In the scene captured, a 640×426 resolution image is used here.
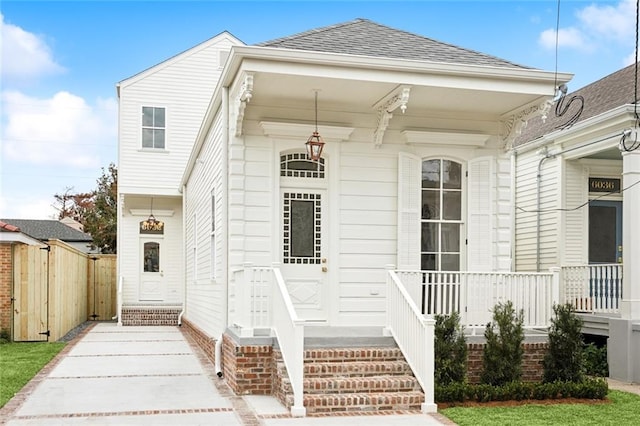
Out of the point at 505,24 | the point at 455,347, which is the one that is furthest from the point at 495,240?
the point at 505,24

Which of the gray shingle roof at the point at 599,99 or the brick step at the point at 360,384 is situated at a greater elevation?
the gray shingle roof at the point at 599,99

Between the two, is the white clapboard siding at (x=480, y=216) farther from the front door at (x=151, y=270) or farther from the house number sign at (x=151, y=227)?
the front door at (x=151, y=270)

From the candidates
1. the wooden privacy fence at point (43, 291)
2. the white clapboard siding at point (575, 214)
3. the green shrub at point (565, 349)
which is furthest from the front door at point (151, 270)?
the green shrub at point (565, 349)

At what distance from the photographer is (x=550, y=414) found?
744 cm

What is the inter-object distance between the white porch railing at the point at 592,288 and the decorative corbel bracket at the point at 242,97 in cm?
665

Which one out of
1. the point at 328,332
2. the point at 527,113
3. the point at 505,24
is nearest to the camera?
the point at 328,332

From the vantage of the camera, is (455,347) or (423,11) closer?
(455,347)

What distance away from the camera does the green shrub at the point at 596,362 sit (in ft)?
36.4

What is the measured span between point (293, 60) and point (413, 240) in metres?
3.23

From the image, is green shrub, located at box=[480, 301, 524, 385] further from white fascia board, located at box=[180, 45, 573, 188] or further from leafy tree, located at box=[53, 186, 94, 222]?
leafy tree, located at box=[53, 186, 94, 222]

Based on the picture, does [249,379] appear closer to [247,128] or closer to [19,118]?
[247,128]

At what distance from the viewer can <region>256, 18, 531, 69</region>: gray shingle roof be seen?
351 inches

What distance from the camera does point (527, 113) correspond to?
9859 mm

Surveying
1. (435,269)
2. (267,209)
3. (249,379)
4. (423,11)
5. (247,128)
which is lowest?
(249,379)
